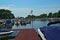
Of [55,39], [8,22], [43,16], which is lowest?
[43,16]

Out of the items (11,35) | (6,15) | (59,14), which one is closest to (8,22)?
(11,35)

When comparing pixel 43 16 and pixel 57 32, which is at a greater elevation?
pixel 57 32

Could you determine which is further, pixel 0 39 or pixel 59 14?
pixel 59 14

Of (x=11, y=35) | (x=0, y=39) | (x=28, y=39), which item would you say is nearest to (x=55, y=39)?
(x=28, y=39)

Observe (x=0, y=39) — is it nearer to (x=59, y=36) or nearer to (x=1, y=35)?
(x=1, y=35)

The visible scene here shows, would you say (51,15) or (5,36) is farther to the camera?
(51,15)

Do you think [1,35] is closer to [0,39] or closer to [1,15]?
[0,39]

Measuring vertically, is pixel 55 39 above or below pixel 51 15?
above

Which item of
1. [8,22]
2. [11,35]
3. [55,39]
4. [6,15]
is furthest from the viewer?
[6,15]

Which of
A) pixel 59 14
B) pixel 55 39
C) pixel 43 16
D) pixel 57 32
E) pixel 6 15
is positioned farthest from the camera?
pixel 43 16

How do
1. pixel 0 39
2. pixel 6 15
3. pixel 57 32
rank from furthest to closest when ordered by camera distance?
1. pixel 6 15
2. pixel 0 39
3. pixel 57 32

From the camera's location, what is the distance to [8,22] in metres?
36.5

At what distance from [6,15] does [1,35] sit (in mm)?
87672

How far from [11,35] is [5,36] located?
938mm
